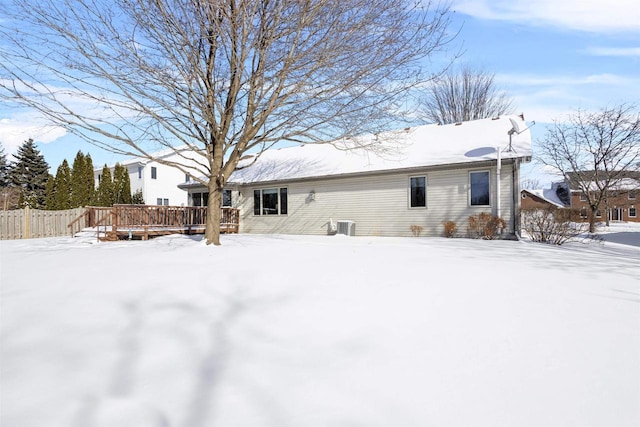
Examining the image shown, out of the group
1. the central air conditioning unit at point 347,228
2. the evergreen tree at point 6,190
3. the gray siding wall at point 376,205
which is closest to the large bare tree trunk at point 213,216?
the central air conditioning unit at point 347,228

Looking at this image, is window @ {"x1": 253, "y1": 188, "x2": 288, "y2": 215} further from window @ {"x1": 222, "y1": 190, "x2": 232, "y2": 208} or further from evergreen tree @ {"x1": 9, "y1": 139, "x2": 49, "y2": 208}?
evergreen tree @ {"x1": 9, "y1": 139, "x2": 49, "y2": 208}

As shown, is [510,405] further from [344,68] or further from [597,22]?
[597,22]

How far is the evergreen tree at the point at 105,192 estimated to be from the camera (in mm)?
23500

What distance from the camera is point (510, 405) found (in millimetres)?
1890

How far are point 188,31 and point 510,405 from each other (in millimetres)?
8505

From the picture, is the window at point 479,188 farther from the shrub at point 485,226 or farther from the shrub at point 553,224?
the shrub at point 553,224

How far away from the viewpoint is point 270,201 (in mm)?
16016

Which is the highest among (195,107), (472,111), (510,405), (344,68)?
(472,111)

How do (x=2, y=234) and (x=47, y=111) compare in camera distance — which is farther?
(x=2, y=234)

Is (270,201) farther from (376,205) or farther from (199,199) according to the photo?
(376,205)

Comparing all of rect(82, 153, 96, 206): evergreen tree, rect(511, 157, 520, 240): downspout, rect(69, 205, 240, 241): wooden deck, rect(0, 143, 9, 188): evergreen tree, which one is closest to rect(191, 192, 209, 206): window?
rect(69, 205, 240, 241): wooden deck

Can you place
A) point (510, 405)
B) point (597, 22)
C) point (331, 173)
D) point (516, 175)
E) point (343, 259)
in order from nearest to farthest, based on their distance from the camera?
point (510, 405) < point (343, 259) < point (597, 22) < point (516, 175) < point (331, 173)

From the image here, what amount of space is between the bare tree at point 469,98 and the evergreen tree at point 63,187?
24.7 meters

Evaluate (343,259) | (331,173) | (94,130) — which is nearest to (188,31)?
(94,130)
